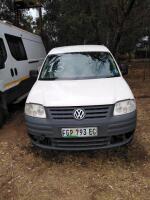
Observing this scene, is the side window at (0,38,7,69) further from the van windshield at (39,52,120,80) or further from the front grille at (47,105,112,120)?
the front grille at (47,105,112,120)

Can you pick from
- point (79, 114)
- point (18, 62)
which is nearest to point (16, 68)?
point (18, 62)

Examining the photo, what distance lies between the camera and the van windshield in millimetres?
5586

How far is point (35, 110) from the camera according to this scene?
4562 millimetres

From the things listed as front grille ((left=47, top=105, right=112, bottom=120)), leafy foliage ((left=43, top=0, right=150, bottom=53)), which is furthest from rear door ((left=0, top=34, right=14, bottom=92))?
leafy foliage ((left=43, top=0, right=150, bottom=53))

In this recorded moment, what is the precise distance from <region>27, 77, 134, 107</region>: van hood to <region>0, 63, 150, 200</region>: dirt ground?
93 centimetres

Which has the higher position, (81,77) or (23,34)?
(23,34)

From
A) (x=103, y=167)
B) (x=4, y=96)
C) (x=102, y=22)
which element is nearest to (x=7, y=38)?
(x=4, y=96)

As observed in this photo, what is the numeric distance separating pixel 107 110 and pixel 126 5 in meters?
10.4

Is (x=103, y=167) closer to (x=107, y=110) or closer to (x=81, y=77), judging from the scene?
(x=107, y=110)

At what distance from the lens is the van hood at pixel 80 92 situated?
4.42 metres

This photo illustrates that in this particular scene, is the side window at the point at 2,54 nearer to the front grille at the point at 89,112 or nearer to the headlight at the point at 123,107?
the front grille at the point at 89,112

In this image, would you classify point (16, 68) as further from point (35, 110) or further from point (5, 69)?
point (35, 110)

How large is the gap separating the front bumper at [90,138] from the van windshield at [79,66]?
1331mm

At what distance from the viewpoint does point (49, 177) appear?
4238mm
